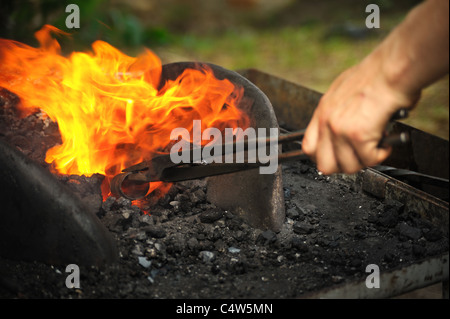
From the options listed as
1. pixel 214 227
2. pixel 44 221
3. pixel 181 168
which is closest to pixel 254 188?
pixel 214 227

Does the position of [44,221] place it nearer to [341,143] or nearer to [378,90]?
[341,143]

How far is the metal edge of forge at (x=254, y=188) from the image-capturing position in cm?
245

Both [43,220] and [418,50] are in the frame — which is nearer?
[418,50]

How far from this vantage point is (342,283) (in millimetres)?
1950

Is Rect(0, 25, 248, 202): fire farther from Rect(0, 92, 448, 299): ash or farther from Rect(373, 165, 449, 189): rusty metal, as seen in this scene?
Rect(373, 165, 449, 189): rusty metal

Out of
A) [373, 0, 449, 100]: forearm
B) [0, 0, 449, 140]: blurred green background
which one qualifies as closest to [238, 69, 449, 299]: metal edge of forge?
[373, 0, 449, 100]: forearm

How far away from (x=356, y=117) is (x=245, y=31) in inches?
297

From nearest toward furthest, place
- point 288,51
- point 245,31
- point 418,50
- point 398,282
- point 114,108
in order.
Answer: point 418,50, point 398,282, point 114,108, point 288,51, point 245,31

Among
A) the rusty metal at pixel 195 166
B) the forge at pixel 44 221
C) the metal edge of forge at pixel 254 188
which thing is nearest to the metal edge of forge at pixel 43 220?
the forge at pixel 44 221

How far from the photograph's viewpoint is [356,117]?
162 cm

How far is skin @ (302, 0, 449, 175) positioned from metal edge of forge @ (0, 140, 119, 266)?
1017 mm

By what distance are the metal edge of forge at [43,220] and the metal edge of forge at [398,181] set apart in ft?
3.14
